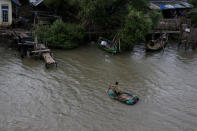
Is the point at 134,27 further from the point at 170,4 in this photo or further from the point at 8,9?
the point at 8,9

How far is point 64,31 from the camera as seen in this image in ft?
71.7

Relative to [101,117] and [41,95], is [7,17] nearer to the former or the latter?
[41,95]

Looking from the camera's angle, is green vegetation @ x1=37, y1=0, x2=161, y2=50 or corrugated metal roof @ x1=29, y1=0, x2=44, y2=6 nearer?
green vegetation @ x1=37, y1=0, x2=161, y2=50

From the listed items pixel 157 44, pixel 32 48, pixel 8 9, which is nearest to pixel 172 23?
pixel 157 44

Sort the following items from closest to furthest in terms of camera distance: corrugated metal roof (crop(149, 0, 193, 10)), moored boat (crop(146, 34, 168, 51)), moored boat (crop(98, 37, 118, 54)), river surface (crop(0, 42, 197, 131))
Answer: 1. river surface (crop(0, 42, 197, 131))
2. moored boat (crop(98, 37, 118, 54))
3. moored boat (crop(146, 34, 168, 51))
4. corrugated metal roof (crop(149, 0, 193, 10))

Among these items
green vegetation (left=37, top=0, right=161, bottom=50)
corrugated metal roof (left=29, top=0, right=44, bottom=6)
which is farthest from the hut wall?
green vegetation (left=37, top=0, right=161, bottom=50)

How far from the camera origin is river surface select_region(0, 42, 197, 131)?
37.2 ft

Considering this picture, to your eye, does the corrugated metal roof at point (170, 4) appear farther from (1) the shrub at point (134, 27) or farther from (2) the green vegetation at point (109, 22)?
(1) the shrub at point (134, 27)

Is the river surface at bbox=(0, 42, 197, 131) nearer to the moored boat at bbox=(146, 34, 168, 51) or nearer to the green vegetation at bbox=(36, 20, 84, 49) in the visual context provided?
the green vegetation at bbox=(36, 20, 84, 49)

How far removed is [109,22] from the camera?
75.4 ft

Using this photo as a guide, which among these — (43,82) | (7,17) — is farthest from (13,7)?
(43,82)

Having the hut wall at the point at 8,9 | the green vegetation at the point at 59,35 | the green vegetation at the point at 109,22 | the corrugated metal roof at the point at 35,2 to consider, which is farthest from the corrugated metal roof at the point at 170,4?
the hut wall at the point at 8,9

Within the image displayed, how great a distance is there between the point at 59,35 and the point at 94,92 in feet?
29.6

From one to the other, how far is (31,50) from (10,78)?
469 centimetres
